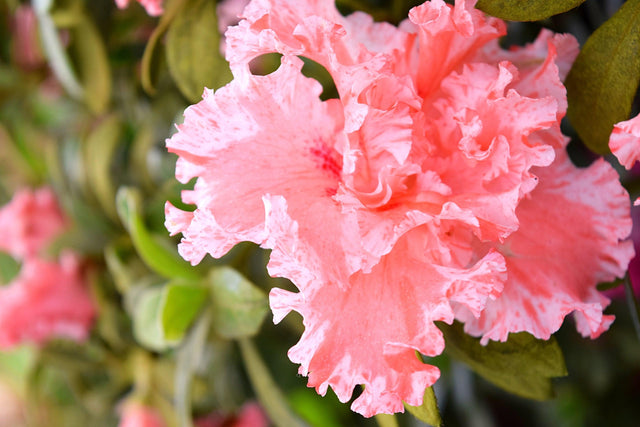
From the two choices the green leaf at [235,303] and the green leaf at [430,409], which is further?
the green leaf at [235,303]

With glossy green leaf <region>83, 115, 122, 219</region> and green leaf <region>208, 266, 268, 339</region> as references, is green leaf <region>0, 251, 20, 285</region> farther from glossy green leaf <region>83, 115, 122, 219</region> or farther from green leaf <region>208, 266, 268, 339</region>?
green leaf <region>208, 266, 268, 339</region>

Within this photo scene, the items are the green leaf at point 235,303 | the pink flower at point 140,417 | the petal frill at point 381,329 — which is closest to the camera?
the petal frill at point 381,329

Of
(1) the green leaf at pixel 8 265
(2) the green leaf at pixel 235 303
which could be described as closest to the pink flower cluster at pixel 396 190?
(2) the green leaf at pixel 235 303

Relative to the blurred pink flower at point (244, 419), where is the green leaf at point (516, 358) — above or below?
above

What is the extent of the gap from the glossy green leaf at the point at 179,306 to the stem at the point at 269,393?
0.22 feet

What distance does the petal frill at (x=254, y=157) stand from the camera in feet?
1.26

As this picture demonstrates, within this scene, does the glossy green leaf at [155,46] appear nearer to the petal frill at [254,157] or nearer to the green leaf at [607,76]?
the petal frill at [254,157]

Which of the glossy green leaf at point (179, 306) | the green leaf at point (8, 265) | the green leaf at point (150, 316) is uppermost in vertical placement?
the glossy green leaf at point (179, 306)

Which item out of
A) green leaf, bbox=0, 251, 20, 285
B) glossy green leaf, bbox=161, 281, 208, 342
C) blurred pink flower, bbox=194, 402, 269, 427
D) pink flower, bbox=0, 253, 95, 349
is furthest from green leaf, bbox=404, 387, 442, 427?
green leaf, bbox=0, 251, 20, 285

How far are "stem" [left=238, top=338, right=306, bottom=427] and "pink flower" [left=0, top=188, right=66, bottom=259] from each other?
347 mm

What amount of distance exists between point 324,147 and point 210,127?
7cm

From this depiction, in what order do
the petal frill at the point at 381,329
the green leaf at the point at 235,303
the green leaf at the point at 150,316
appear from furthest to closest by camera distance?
the green leaf at the point at 150,316, the green leaf at the point at 235,303, the petal frill at the point at 381,329

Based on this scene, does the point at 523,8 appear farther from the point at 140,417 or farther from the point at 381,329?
the point at 140,417

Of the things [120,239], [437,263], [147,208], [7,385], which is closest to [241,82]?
[437,263]
